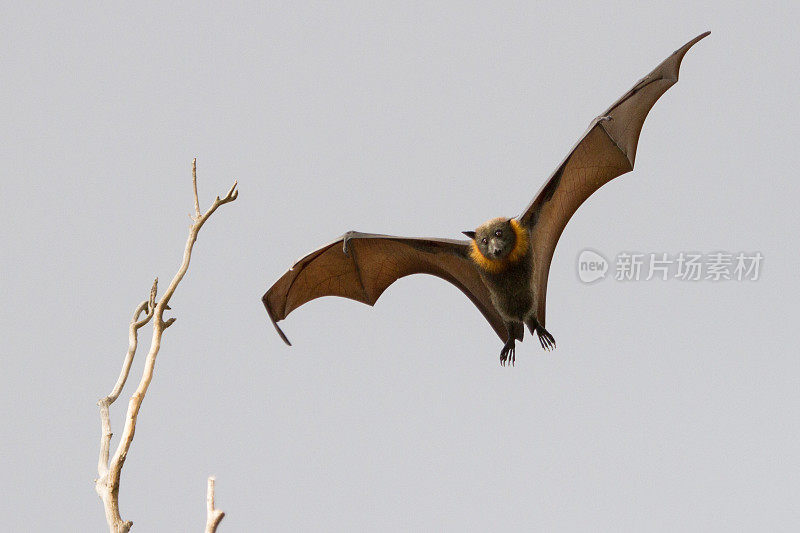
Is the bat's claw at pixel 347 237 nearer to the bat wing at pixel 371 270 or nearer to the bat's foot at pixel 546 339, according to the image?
the bat wing at pixel 371 270

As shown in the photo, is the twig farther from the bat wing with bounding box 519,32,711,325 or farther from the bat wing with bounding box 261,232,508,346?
the bat wing with bounding box 519,32,711,325

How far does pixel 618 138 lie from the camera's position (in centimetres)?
517

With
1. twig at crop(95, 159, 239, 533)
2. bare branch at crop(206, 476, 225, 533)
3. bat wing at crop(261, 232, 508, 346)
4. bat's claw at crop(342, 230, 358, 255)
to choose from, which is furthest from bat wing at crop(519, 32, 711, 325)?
bare branch at crop(206, 476, 225, 533)

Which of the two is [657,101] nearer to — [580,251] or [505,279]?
[580,251]

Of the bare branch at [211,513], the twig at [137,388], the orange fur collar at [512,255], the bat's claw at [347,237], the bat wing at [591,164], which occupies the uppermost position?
the bat wing at [591,164]

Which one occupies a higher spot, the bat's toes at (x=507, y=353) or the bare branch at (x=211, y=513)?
the bat's toes at (x=507, y=353)

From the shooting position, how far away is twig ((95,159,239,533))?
454 cm

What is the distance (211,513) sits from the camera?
14.3 feet

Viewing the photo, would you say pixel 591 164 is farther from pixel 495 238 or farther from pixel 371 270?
pixel 371 270

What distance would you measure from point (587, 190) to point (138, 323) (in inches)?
116

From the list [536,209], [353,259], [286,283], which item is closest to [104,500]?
[286,283]

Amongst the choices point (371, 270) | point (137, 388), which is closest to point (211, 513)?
point (137, 388)

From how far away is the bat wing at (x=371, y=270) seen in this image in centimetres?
516

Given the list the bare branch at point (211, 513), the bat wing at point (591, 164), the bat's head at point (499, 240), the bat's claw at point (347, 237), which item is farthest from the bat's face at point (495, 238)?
the bare branch at point (211, 513)
